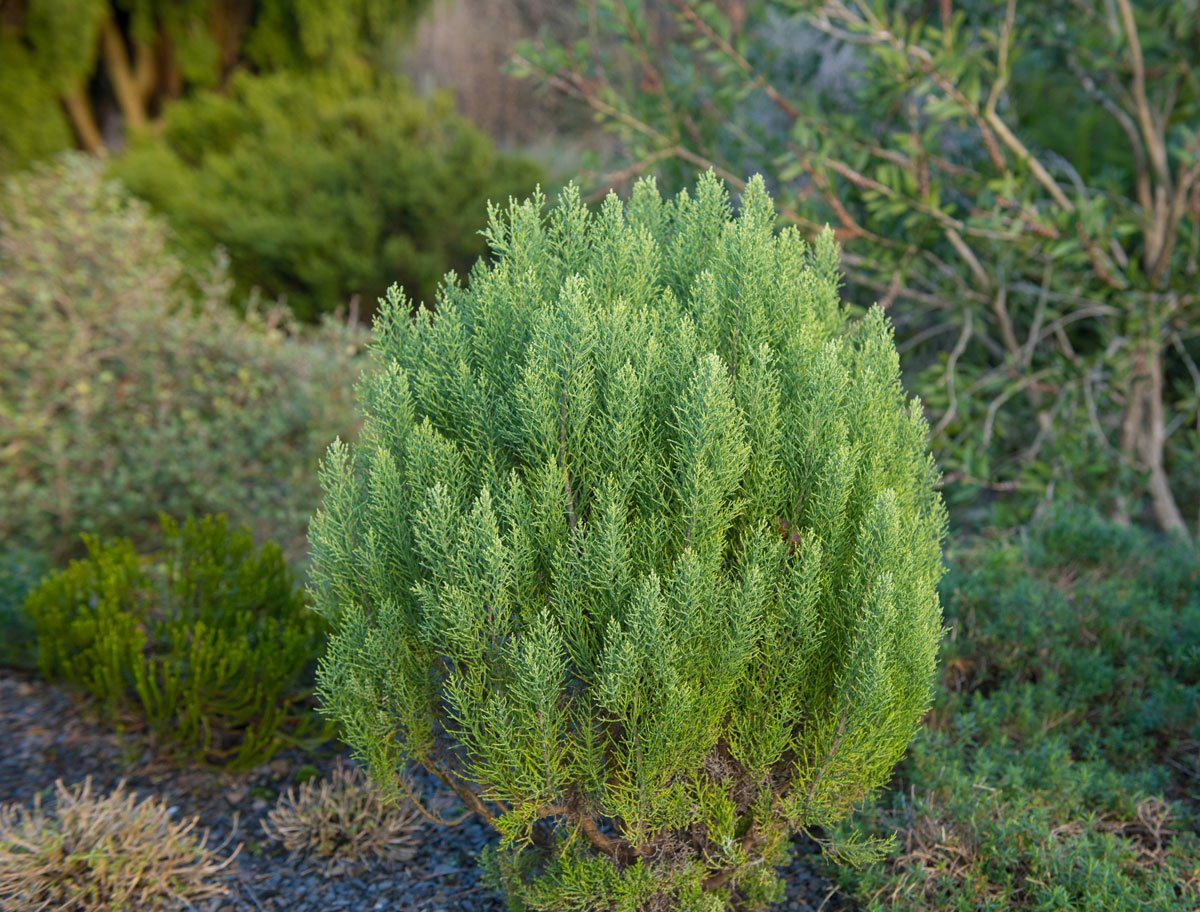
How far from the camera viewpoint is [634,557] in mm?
1951

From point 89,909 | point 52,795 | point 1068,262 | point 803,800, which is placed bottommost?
point 52,795

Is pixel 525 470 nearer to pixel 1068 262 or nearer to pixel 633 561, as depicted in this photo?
pixel 633 561

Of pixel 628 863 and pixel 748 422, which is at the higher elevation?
pixel 748 422

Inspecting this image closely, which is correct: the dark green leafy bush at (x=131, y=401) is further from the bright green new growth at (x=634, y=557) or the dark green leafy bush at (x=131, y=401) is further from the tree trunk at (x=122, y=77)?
the tree trunk at (x=122, y=77)

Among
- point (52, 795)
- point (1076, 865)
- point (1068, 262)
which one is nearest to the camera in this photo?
point (1076, 865)

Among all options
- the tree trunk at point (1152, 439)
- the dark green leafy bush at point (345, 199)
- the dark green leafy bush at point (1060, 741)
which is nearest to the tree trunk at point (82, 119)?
the dark green leafy bush at point (345, 199)

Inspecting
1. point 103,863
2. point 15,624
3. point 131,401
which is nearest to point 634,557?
point 103,863

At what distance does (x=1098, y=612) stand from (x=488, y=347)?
8.08ft

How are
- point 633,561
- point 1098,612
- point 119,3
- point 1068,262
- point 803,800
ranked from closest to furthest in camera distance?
point 633,561
point 803,800
point 1098,612
point 1068,262
point 119,3

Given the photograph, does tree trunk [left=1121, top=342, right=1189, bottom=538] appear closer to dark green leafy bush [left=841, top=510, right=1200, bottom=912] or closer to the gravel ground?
dark green leafy bush [left=841, top=510, right=1200, bottom=912]

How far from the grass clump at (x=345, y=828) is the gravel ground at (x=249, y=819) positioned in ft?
0.13

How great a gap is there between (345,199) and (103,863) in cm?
605

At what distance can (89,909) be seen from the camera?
244 cm

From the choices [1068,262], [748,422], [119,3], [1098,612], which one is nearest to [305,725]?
[748,422]
